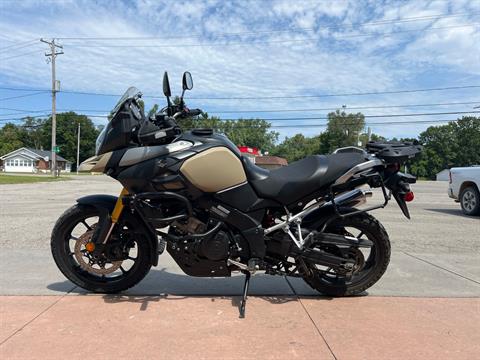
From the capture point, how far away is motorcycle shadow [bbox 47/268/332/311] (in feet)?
13.4

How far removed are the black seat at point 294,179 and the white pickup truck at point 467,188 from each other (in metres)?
8.62

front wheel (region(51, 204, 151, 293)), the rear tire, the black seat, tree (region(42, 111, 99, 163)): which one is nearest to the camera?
the black seat

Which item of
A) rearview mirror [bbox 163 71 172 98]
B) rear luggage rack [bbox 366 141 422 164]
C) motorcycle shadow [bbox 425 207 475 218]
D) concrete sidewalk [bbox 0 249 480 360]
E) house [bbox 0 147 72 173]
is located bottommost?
house [bbox 0 147 72 173]

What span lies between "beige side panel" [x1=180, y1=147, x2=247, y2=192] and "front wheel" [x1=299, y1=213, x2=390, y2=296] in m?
1.05

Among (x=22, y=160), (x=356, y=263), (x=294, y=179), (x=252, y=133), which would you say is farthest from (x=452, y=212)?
(x=22, y=160)

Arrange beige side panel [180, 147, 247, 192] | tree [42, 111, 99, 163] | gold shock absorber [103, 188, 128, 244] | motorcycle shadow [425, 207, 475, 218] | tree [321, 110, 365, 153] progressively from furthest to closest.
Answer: tree [42, 111, 99, 163]
tree [321, 110, 365, 153]
motorcycle shadow [425, 207, 475, 218]
gold shock absorber [103, 188, 128, 244]
beige side panel [180, 147, 247, 192]

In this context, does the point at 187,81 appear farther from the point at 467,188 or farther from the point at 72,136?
the point at 72,136

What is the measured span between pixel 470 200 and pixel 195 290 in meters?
9.28

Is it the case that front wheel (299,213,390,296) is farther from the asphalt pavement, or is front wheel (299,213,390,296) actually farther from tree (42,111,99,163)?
tree (42,111,99,163)

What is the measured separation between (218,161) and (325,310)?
5.21 ft

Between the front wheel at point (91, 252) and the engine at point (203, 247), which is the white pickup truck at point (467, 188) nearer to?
the engine at point (203, 247)

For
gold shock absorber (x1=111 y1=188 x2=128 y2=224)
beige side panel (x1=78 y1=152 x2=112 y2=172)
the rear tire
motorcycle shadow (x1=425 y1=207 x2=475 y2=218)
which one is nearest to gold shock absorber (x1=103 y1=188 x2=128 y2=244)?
gold shock absorber (x1=111 y1=188 x2=128 y2=224)


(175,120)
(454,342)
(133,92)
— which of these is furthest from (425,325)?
(133,92)

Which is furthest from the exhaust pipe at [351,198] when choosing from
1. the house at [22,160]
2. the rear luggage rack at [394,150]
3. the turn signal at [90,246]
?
the house at [22,160]
